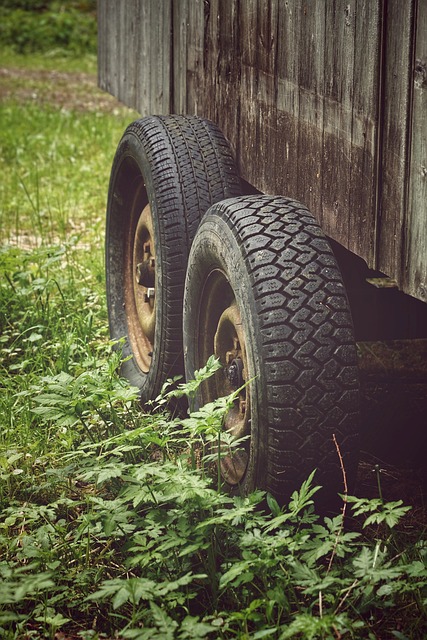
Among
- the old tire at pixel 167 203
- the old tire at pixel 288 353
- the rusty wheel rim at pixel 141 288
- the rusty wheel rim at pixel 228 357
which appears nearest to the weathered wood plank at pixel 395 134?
the old tire at pixel 288 353

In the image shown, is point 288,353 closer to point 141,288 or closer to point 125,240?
point 141,288

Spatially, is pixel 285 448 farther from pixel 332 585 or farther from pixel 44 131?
pixel 44 131

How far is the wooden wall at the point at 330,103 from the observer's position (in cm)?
255

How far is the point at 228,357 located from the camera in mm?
3426

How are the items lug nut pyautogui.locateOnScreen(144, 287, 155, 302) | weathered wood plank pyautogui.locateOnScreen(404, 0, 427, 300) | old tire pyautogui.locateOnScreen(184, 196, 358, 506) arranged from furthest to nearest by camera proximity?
lug nut pyautogui.locateOnScreen(144, 287, 155, 302)
old tire pyautogui.locateOnScreen(184, 196, 358, 506)
weathered wood plank pyautogui.locateOnScreen(404, 0, 427, 300)

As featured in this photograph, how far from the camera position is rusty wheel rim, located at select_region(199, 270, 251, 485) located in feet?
10.5

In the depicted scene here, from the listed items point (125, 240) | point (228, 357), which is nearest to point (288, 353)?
point (228, 357)

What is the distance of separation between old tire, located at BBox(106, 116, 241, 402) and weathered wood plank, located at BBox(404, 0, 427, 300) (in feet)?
4.69

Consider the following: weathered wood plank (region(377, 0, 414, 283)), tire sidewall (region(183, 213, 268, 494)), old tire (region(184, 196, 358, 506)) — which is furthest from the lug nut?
weathered wood plank (region(377, 0, 414, 283))

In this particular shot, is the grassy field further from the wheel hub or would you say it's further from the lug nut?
the lug nut

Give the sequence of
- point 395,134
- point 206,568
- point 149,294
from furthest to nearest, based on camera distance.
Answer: point 149,294, point 206,568, point 395,134

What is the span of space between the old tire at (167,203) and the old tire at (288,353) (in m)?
0.63

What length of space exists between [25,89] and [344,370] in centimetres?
1381

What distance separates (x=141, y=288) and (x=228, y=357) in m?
1.38
